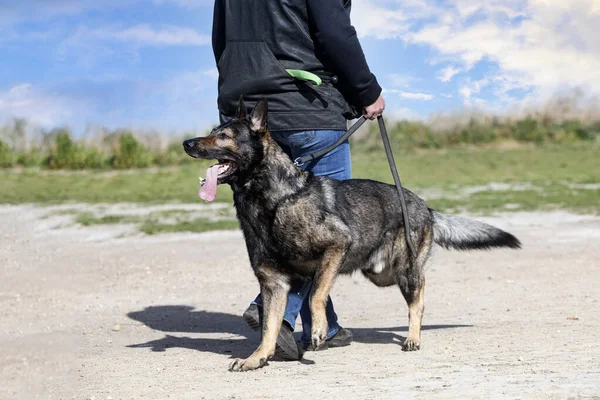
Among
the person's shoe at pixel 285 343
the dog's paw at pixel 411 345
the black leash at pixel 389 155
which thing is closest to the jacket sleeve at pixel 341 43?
the black leash at pixel 389 155

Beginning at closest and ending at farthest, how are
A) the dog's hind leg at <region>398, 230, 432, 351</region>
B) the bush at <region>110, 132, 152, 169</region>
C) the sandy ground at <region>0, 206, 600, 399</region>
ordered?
the sandy ground at <region>0, 206, 600, 399</region> → the dog's hind leg at <region>398, 230, 432, 351</region> → the bush at <region>110, 132, 152, 169</region>

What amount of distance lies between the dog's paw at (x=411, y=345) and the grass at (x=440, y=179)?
33.8 ft

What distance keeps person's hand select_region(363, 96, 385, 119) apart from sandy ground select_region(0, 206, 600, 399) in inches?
63.9

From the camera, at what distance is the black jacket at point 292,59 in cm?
605

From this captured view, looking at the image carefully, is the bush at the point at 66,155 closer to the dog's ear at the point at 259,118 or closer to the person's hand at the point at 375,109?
the person's hand at the point at 375,109

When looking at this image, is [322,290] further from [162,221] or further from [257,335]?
[162,221]

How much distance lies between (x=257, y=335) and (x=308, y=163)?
1784 mm

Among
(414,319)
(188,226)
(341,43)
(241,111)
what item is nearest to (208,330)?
(414,319)

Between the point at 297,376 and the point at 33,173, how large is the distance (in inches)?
917

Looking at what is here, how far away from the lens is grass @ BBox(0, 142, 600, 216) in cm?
1847

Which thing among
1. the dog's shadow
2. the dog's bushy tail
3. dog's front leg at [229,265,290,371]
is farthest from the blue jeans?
the dog's bushy tail

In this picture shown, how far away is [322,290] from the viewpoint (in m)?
5.90

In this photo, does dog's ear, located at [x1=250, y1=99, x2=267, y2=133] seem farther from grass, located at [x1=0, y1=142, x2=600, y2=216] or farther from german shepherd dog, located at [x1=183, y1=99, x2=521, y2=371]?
grass, located at [x1=0, y1=142, x2=600, y2=216]

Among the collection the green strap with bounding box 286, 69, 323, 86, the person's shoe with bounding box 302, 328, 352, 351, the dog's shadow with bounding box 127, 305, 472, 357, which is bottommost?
the dog's shadow with bounding box 127, 305, 472, 357
